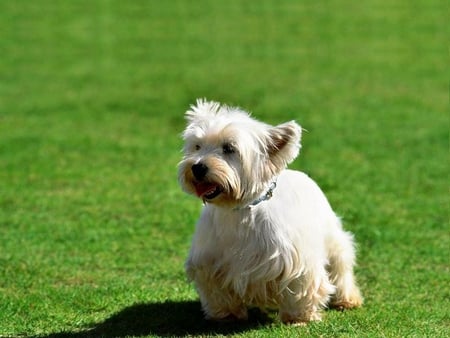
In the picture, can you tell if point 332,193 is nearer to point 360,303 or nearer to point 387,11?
point 360,303

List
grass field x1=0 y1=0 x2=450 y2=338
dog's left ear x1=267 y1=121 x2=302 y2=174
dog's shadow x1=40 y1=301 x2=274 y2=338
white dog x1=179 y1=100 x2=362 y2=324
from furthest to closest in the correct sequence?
grass field x1=0 y1=0 x2=450 y2=338, dog's shadow x1=40 y1=301 x2=274 y2=338, dog's left ear x1=267 y1=121 x2=302 y2=174, white dog x1=179 y1=100 x2=362 y2=324

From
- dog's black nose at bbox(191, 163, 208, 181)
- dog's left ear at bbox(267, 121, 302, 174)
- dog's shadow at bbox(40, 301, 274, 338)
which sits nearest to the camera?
dog's black nose at bbox(191, 163, 208, 181)

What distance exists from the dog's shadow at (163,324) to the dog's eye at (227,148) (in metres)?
1.33

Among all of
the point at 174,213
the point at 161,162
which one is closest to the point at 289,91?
the point at 161,162

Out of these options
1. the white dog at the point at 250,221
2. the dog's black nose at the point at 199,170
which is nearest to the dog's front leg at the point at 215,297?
the white dog at the point at 250,221

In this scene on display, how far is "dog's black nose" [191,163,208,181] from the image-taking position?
6.68m

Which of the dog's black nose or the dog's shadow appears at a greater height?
the dog's black nose

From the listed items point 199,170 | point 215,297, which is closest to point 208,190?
point 199,170

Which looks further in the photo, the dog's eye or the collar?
the collar

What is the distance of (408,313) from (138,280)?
2.47 metres

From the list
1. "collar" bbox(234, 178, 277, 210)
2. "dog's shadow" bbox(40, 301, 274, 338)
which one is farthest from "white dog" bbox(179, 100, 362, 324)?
"dog's shadow" bbox(40, 301, 274, 338)

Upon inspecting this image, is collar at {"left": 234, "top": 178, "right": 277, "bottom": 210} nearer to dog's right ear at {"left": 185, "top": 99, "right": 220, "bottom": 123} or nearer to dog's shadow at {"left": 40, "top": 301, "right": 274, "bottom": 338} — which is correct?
dog's right ear at {"left": 185, "top": 99, "right": 220, "bottom": 123}

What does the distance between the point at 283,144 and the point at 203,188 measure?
0.68 metres

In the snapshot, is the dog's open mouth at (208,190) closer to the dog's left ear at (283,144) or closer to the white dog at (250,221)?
the white dog at (250,221)
